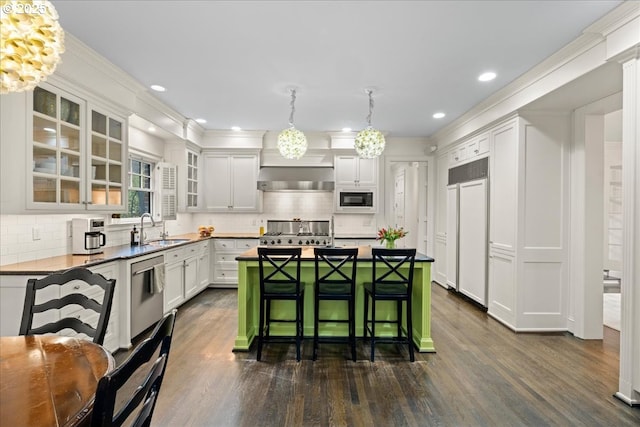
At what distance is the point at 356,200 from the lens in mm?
6273

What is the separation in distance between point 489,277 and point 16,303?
16.3 ft

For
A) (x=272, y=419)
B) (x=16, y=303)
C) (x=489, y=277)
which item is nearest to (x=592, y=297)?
(x=489, y=277)

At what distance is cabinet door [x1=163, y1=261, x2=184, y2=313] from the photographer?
4316 mm

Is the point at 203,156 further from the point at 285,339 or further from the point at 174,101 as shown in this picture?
the point at 285,339

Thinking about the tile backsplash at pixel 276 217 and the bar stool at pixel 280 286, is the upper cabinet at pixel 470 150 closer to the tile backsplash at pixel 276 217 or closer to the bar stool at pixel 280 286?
the tile backsplash at pixel 276 217

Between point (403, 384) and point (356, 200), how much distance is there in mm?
3908

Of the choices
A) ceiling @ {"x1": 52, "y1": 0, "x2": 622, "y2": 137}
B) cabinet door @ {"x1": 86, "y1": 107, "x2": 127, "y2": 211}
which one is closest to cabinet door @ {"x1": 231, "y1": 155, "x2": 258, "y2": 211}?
ceiling @ {"x1": 52, "y1": 0, "x2": 622, "y2": 137}

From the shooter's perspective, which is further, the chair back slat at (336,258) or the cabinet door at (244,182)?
the cabinet door at (244,182)

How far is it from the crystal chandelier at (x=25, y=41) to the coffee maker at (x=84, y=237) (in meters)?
2.53

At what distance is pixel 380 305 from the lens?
3658mm

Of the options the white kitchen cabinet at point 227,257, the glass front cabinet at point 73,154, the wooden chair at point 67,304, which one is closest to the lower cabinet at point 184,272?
the white kitchen cabinet at point 227,257

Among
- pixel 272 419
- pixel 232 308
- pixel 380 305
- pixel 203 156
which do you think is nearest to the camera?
pixel 272 419

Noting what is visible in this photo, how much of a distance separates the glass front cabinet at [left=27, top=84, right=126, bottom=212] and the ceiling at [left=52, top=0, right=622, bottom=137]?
1.94 ft

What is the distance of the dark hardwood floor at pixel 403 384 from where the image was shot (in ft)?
7.49
